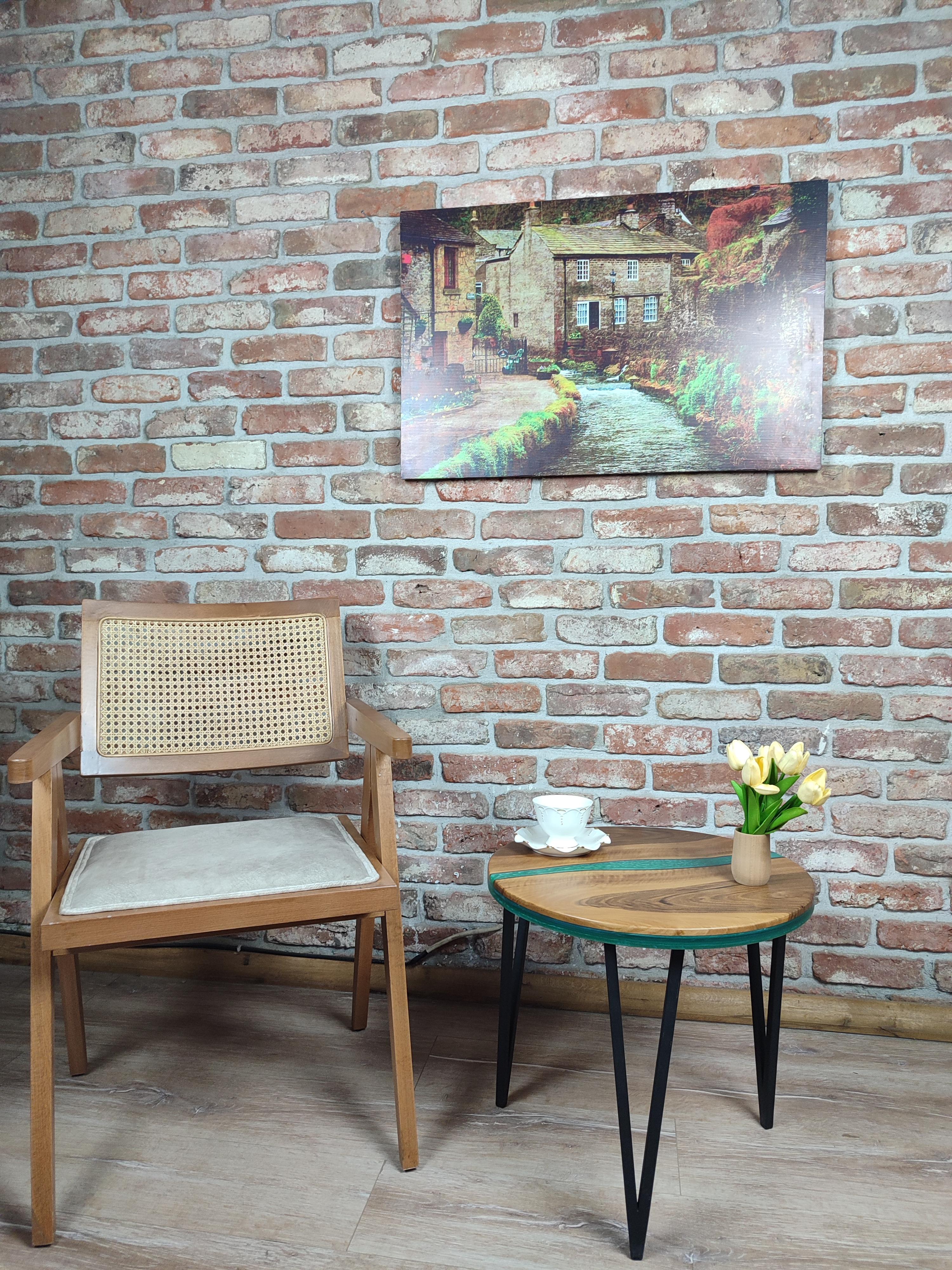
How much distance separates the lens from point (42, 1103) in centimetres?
129

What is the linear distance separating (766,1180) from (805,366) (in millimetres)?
1489

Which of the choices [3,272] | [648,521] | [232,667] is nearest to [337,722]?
[232,667]

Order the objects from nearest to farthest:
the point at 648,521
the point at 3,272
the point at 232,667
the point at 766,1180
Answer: the point at 766,1180 < the point at 232,667 < the point at 648,521 < the point at 3,272

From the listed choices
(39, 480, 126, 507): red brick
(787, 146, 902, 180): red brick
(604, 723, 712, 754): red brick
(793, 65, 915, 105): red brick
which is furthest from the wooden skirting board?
(793, 65, 915, 105): red brick

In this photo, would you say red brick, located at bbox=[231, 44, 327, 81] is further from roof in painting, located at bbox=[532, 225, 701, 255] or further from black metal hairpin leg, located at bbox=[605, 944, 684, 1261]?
black metal hairpin leg, located at bbox=[605, 944, 684, 1261]

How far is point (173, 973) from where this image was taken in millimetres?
2109

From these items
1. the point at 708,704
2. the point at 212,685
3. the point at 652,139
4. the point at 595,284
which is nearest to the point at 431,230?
the point at 595,284

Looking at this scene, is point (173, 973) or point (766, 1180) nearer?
point (766, 1180)

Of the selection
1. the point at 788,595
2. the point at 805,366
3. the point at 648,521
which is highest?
the point at 805,366

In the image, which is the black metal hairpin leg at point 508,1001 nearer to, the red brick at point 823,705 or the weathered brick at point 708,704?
the weathered brick at point 708,704

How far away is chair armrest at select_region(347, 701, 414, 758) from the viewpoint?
4.72 ft

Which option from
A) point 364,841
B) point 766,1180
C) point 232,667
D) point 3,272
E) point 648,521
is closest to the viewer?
point 766,1180

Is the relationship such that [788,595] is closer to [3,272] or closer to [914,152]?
[914,152]

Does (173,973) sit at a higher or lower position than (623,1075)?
lower
